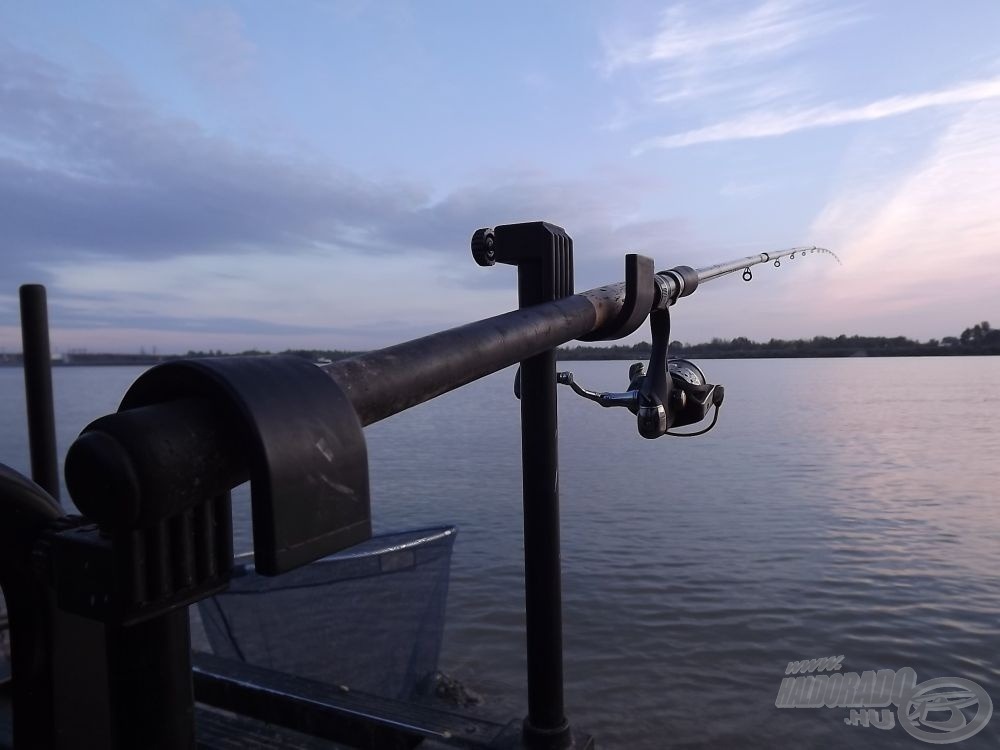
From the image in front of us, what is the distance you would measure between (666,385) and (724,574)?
9335 mm

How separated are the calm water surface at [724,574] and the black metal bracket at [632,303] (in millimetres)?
5730

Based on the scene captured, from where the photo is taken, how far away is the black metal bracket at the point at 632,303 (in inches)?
63.4

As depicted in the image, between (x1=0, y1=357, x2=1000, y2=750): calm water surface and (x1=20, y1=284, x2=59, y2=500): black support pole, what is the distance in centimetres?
440

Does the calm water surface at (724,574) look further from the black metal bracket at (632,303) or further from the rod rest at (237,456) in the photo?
the rod rest at (237,456)

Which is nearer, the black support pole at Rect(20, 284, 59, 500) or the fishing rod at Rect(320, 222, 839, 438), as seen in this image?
the fishing rod at Rect(320, 222, 839, 438)

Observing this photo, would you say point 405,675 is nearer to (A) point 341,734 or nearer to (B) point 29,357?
(B) point 29,357

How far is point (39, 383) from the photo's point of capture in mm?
4809

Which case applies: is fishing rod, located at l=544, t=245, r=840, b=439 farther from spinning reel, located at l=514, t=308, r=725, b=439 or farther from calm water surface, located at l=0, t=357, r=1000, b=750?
calm water surface, located at l=0, t=357, r=1000, b=750

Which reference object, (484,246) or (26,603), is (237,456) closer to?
(26,603)

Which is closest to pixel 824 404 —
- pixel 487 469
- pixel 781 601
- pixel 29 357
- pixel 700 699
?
pixel 487 469

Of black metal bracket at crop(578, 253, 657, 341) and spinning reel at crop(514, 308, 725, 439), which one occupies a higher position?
black metal bracket at crop(578, 253, 657, 341)

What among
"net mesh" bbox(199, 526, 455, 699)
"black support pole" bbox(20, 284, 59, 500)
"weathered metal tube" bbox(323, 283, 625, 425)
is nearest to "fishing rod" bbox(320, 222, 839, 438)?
"weathered metal tube" bbox(323, 283, 625, 425)

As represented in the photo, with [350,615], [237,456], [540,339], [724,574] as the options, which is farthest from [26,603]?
[724,574]

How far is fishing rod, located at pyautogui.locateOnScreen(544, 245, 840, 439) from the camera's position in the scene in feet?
6.95
